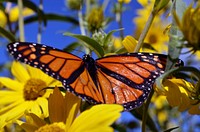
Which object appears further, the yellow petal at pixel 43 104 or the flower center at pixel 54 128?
the yellow petal at pixel 43 104

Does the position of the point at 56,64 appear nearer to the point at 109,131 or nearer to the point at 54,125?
the point at 54,125

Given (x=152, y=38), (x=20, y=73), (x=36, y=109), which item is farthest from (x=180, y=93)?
(x=152, y=38)

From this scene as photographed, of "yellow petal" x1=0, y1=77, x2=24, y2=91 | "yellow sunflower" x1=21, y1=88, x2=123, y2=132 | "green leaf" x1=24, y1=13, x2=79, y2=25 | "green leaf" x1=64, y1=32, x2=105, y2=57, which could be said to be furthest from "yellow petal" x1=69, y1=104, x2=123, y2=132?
"green leaf" x1=24, y1=13, x2=79, y2=25

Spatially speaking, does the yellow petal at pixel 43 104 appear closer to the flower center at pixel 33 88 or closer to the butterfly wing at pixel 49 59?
the flower center at pixel 33 88

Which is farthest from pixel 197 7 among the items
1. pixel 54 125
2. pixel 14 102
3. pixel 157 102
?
pixel 157 102

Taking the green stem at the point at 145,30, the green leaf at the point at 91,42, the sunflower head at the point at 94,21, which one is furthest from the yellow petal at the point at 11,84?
the green stem at the point at 145,30

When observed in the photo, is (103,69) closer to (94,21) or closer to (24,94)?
(24,94)
